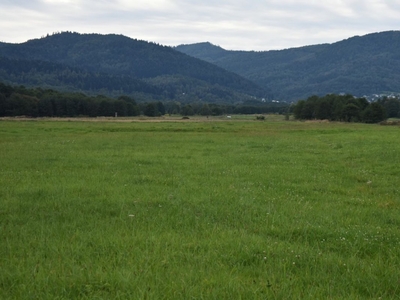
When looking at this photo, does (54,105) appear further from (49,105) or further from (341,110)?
(341,110)

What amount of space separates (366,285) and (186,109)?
151702mm

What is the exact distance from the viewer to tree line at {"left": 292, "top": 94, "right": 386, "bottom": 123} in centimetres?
10012

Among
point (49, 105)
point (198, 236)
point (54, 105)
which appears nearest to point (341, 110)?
point (54, 105)

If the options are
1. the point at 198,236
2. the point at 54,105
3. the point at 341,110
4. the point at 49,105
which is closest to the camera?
the point at 198,236

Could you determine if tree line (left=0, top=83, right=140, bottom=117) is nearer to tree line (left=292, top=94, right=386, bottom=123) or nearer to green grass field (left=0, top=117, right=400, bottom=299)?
tree line (left=292, top=94, right=386, bottom=123)

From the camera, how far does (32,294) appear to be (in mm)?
5996

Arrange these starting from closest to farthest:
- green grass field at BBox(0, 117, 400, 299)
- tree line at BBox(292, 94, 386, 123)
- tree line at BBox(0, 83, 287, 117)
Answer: green grass field at BBox(0, 117, 400, 299) < tree line at BBox(292, 94, 386, 123) < tree line at BBox(0, 83, 287, 117)

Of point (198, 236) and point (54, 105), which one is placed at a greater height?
point (54, 105)

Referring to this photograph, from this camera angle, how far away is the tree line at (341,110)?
328 ft

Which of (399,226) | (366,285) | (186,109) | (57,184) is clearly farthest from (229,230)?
(186,109)

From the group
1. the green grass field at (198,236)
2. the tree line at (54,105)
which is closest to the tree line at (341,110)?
the tree line at (54,105)

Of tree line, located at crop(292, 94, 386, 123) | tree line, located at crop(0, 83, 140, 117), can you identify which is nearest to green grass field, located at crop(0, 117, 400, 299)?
tree line, located at crop(292, 94, 386, 123)

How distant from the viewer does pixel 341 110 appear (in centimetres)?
10294

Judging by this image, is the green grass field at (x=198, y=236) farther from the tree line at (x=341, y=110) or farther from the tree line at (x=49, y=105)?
the tree line at (x=49, y=105)
